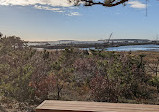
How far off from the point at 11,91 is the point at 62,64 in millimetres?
3041

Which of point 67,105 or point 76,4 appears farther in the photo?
point 76,4

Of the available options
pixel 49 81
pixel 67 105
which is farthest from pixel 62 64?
pixel 67 105

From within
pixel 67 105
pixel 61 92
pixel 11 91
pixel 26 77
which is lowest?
pixel 61 92

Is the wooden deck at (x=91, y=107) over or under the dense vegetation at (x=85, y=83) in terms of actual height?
over

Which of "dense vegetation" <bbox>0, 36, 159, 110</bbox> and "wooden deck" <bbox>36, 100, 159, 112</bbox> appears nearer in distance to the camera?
"wooden deck" <bbox>36, 100, 159, 112</bbox>

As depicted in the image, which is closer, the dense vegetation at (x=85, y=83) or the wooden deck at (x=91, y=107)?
the wooden deck at (x=91, y=107)

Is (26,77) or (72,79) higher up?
(26,77)

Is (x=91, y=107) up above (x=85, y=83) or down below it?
above

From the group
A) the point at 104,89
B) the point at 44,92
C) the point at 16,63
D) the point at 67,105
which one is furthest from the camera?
the point at 16,63

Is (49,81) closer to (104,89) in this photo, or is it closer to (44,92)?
(44,92)

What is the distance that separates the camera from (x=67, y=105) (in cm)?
243

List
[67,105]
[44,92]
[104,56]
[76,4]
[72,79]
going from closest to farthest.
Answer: [67,105]
[76,4]
[44,92]
[72,79]
[104,56]

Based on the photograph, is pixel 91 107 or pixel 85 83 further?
pixel 85 83

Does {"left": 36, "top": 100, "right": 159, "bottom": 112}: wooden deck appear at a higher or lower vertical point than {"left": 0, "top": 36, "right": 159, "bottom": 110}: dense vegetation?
higher
